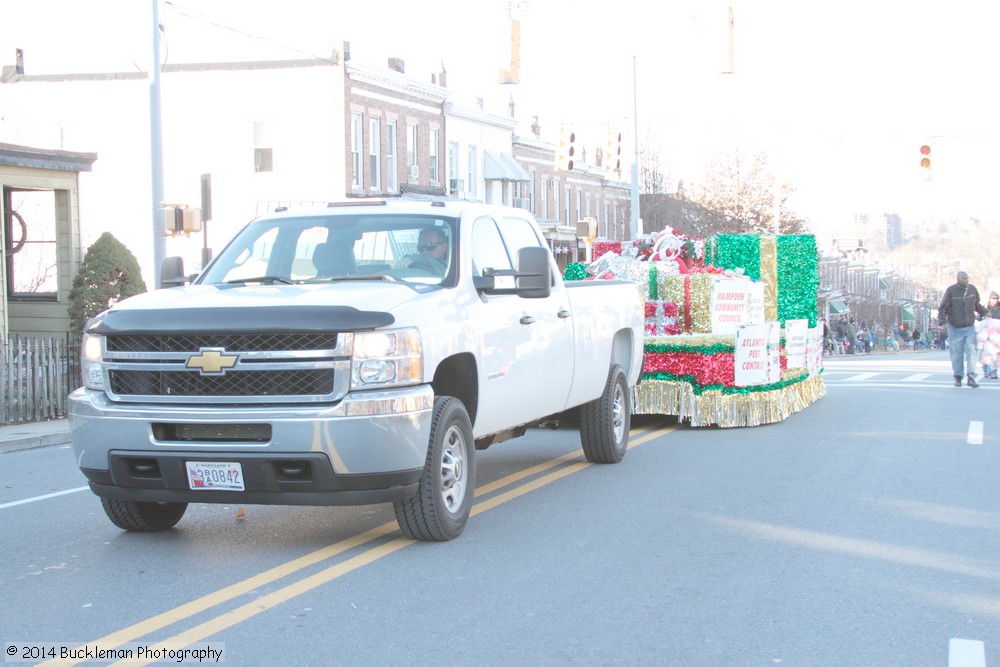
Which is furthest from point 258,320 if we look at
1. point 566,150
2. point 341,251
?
point 566,150

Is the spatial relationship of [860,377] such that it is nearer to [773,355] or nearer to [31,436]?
[773,355]

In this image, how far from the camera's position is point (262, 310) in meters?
6.39

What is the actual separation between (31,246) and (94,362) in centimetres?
2049

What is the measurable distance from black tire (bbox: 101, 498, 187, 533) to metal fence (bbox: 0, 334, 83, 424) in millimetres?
8176

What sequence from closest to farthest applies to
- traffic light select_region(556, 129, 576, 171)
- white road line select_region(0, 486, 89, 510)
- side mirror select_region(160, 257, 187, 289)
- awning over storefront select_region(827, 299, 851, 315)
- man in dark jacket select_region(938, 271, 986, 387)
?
side mirror select_region(160, 257, 187, 289) < white road line select_region(0, 486, 89, 510) < man in dark jacket select_region(938, 271, 986, 387) < traffic light select_region(556, 129, 576, 171) < awning over storefront select_region(827, 299, 851, 315)

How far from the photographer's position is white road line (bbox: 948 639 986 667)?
4855mm

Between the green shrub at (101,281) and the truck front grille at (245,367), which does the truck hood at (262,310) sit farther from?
the green shrub at (101,281)

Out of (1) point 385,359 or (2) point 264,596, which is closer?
(2) point 264,596

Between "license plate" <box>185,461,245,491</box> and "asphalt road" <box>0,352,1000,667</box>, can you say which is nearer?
"asphalt road" <box>0,352,1000,667</box>

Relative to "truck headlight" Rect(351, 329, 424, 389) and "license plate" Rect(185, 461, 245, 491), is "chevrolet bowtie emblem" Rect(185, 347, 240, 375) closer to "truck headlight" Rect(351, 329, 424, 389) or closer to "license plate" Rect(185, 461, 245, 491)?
"license plate" Rect(185, 461, 245, 491)

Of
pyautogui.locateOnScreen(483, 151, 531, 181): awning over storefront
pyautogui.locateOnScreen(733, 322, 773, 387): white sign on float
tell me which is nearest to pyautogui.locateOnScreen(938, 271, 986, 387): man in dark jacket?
pyautogui.locateOnScreen(733, 322, 773, 387): white sign on float

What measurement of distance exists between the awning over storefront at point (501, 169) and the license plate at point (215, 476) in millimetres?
38031

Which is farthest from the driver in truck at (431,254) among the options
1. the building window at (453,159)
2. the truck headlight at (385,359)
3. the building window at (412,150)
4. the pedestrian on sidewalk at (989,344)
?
the building window at (453,159)

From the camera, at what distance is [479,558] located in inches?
263
